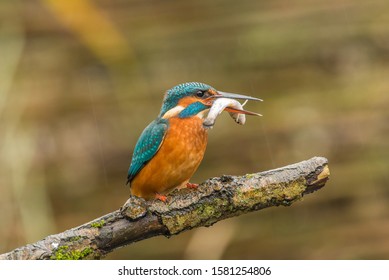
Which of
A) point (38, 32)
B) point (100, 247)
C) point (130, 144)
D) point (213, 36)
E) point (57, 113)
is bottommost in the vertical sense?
point (100, 247)

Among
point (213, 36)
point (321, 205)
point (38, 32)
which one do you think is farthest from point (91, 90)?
point (321, 205)

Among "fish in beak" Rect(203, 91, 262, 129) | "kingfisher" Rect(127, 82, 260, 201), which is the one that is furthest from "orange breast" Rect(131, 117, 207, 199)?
"fish in beak" Rect(203, 91, 262, 129)

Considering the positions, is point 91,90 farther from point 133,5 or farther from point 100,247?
point 100,247

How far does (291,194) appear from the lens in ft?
7.57

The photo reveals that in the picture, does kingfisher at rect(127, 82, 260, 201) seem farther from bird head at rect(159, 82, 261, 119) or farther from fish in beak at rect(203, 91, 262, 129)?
fish in beak at rect(203, 91, 262, 129)

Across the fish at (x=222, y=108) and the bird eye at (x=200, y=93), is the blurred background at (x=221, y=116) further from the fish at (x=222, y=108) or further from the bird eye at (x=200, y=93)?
the fish at (x=222, y=108)

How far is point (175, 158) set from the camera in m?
2.54

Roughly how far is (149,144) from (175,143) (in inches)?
4.0

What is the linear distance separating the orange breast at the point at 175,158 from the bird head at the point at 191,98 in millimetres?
30

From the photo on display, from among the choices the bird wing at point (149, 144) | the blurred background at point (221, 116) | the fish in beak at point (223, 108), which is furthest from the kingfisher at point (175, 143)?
the blurred background at point (221, 116)

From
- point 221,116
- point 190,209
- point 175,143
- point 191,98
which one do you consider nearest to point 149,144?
point 175,143

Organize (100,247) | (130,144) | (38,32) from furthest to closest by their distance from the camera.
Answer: (38,32), (130,144), (100,247)

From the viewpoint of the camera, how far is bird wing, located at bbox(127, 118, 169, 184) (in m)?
2.58

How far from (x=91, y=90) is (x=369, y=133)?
184 centimetres
